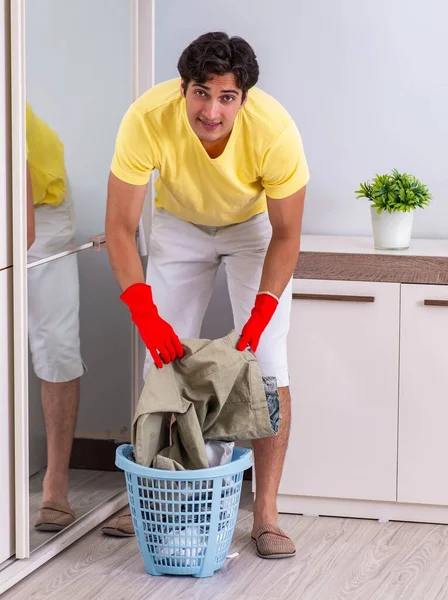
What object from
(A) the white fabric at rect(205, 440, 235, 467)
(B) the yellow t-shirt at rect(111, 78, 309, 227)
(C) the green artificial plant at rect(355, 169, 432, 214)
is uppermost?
(B) the yellow t-shirt at rect(111, 78, 309, 227)

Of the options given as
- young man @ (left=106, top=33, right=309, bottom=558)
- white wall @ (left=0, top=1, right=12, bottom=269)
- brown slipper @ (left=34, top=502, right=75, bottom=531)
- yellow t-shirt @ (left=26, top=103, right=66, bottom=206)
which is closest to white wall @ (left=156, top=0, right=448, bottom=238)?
young man @ (left=106, top=33, right=309, bottom=558)

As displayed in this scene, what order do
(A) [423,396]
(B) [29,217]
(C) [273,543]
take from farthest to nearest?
(A) [423,396] < (C) [273,543] < (B) [29,217]

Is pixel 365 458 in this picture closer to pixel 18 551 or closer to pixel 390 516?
pixel 390 516

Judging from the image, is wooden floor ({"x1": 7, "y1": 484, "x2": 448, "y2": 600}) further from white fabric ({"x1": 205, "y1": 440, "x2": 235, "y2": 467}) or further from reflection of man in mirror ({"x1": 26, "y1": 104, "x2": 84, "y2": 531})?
white fabric ({"x1": 205, "y1": 440, "x2": 235, "y2": 467})

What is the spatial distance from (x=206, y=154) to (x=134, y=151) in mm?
172

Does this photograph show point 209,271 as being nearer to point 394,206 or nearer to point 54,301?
point 54,301

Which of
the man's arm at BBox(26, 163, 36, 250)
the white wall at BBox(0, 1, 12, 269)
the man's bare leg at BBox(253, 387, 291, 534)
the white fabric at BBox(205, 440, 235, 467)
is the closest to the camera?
the white wall at BBox(0, 1, 12, 269)

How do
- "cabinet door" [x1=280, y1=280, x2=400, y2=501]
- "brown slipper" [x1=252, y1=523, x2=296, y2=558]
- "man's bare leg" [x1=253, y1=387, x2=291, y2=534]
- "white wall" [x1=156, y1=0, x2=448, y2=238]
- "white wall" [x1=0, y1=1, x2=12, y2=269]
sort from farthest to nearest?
1. "white wall" [x1=156, y1=0, x2=448, y2=238]
2. "cabinet door" [x1=280, y1=280, x2=400, y2=501]
3. "man's bare leg" [x1=253, y1=387, x2=291, y2=534]
4. "brown slipper" [x1=252, y1=523, x2=296, y2=558]
5. "white wall" [x1=0, y1=1, x2=12, y2=269]

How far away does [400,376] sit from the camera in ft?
9.11

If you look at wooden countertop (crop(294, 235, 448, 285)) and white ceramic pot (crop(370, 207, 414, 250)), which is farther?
white ceramic pot (crop(370, 207, 414, 250))

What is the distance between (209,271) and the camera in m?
2.73

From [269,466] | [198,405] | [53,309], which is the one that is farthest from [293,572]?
[53,309]

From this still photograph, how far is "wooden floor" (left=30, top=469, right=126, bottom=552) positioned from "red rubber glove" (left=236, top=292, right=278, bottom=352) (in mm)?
593

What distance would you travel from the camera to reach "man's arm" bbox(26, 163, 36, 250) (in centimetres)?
231
